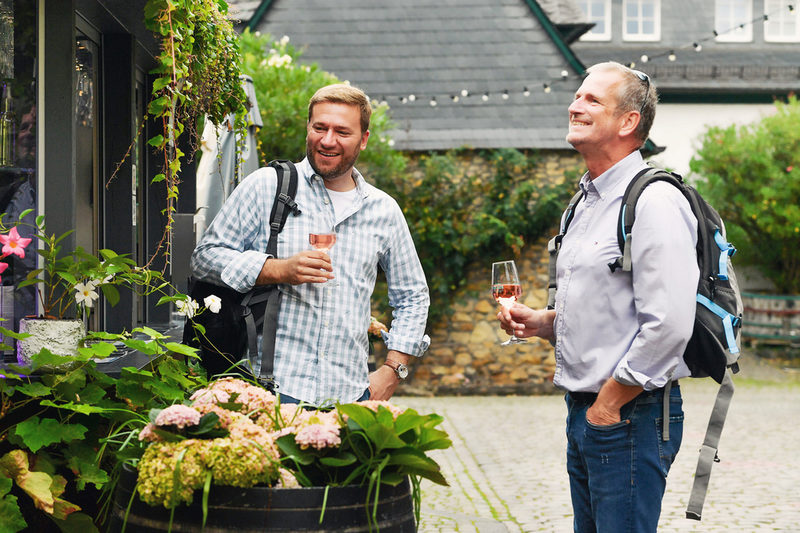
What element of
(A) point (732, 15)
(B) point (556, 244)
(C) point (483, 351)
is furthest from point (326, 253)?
(A) point (732, 15)

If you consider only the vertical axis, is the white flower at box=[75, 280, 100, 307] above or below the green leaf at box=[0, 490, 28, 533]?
above

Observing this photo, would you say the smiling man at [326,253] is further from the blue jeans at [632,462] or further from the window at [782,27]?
the window at [782,27]

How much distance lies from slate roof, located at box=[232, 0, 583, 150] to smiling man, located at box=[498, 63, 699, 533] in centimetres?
1259

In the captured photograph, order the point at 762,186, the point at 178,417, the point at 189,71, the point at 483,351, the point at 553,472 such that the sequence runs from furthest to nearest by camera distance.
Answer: the point at 762,186
the point at 483,351
the point at 553,472
the point at 189,71
the point at 178,417

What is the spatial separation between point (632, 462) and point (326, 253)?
1.09m

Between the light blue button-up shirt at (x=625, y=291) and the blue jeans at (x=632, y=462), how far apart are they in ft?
0.36

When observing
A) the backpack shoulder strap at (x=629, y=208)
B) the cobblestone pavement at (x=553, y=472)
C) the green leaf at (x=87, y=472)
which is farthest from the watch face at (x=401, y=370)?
the cobblestone pavement at (x=553, y=472)

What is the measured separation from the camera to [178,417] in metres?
2.30

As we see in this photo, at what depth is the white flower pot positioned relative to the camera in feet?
11.4

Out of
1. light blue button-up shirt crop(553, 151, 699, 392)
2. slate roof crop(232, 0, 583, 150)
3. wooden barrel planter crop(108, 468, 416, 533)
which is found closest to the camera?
wooden barrel planter crop(108, 468, 416, 533)

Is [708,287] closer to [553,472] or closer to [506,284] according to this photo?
[506,284]

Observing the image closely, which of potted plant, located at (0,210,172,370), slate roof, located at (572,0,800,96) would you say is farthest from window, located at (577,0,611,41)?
potted plant, located at (0,210,172,370)

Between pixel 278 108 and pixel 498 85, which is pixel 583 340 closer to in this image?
pixel 278 108

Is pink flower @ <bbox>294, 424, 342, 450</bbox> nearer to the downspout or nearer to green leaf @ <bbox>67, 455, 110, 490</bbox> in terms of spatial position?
green leaf @ <bbox>67, 455, 110, 490</bbox>
